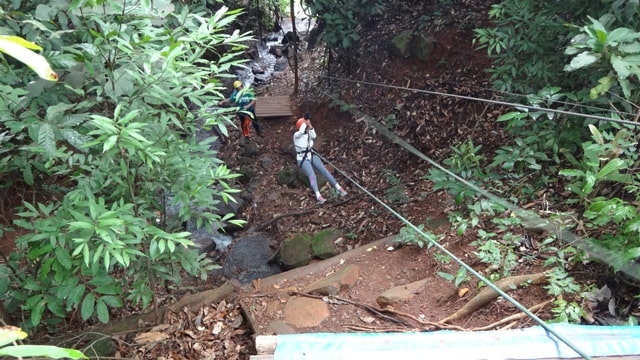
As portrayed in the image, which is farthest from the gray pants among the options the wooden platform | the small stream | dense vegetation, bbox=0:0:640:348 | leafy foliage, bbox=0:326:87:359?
leafy foliage, bbox=0:326:87:359

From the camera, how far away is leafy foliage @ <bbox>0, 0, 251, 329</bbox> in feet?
5.32

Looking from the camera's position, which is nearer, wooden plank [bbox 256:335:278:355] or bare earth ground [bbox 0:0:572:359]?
wooden plank [bbox 256:335:278:355]

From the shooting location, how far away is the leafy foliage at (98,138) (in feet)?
5.32

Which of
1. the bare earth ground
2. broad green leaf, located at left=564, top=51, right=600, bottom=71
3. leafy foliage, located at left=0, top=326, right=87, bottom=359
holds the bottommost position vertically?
the bare earth ground

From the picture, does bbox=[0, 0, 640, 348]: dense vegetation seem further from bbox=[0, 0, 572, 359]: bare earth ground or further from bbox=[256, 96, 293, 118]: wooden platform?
bbox=[256, 96, 293, 118]: wooden platform

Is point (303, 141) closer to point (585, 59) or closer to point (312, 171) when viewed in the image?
point (312, 171)

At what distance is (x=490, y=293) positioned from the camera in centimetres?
240

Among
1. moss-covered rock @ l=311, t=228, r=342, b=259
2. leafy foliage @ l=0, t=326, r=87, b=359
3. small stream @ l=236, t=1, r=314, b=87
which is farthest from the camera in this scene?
small stream @ l=236, t=1, r=314, b=87

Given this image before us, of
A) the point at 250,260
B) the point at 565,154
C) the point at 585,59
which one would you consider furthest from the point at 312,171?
the point at 585,59

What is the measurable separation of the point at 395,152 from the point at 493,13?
8.52 ft

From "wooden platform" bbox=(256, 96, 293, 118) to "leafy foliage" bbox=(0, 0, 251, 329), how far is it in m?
5.64

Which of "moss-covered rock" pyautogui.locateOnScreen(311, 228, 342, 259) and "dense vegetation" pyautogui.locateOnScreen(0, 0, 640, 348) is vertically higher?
"dense vegetation" pyautogui.locateOnScreen(0, 0, 640, 348)

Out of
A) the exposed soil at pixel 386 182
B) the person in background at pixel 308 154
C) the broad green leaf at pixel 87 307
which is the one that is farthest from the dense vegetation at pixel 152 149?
the person in background at pixel 308 154

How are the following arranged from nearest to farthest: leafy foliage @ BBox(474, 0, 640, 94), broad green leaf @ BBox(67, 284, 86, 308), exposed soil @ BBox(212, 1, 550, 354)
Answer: broad green leaf @ BBox(67, 284, 86, 308), exposed soil @ BBox(212, 1, 550, 354), leafy foliage @ BBox(474, 0, 640, 94)
